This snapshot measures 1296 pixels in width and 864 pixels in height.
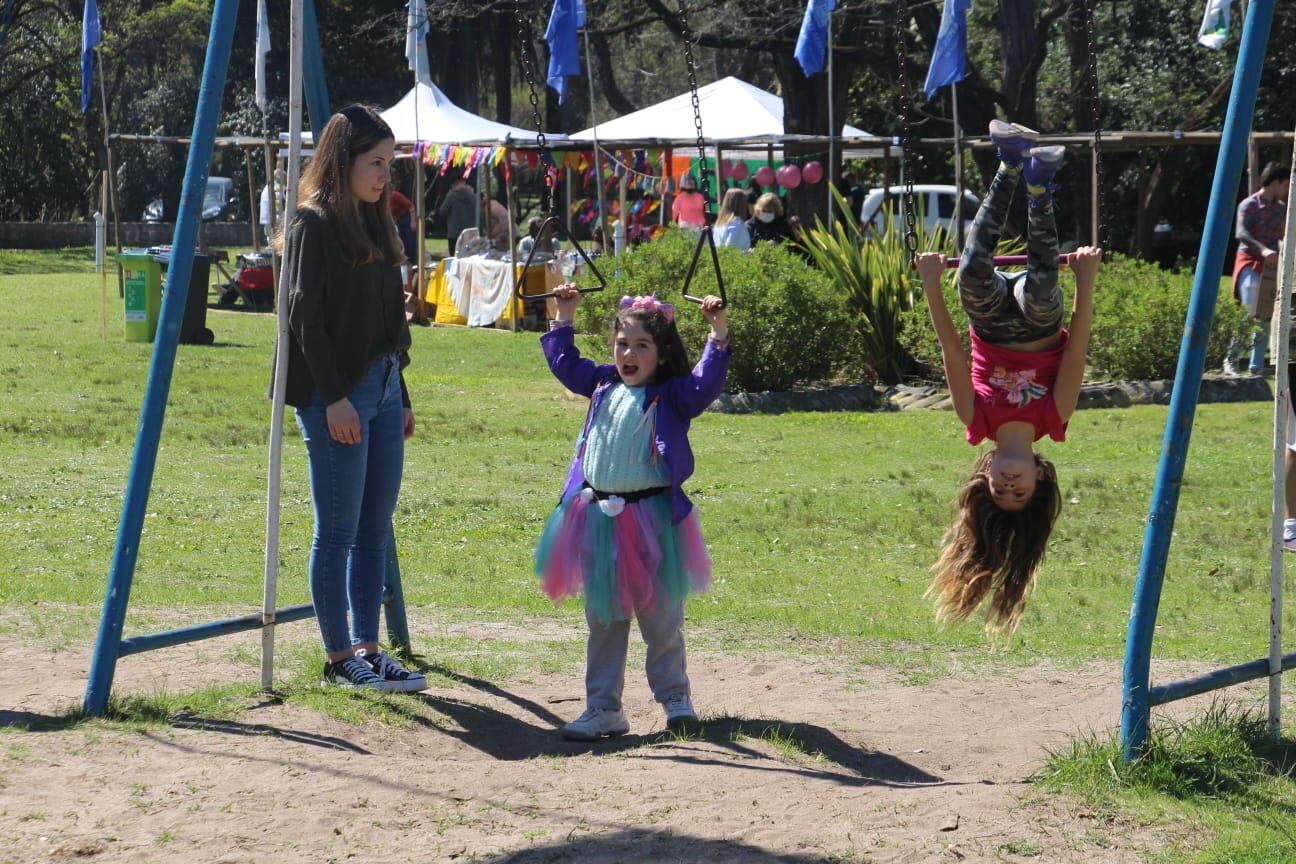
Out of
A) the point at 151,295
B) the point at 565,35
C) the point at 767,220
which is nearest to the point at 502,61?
the point at 151,295

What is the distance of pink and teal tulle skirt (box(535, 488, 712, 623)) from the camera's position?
512 centimetres

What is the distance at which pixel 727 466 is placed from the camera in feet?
36.2

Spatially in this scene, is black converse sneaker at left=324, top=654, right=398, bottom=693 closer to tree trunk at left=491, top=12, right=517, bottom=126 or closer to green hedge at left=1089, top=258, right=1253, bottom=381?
green hedge at left=1089, top=258, right=1253, bottom=381

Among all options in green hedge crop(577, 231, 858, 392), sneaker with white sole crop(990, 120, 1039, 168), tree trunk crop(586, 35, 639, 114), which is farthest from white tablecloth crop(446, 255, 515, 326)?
tree trunk crop(586, 35, 639, 114)

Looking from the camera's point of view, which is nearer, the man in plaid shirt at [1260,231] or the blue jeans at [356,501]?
the blue jeans at [356,501]

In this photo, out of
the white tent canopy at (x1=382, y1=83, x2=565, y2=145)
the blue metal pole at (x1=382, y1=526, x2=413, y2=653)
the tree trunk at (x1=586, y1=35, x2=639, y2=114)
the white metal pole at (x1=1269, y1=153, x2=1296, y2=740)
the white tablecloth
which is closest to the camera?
the white metal pole at (x1=1269, y1=153, x2=1296, y2=740)

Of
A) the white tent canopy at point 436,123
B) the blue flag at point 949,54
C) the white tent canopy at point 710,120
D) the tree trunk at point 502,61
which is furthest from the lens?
the tree trunk at point 502,61

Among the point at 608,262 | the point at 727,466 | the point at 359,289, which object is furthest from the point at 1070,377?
the point at 608,262

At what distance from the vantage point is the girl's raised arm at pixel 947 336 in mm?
4996

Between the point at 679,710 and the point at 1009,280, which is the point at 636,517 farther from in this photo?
the point at 1009,280

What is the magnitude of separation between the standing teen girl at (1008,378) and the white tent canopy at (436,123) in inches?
675

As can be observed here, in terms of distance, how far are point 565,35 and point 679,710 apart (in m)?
12.1

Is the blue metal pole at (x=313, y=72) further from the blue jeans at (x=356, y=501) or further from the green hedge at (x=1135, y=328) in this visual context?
the green hedge at (x=1135, y=328)

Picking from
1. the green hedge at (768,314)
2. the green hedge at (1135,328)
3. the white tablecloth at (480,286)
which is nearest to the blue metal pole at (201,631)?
the green hedge at (768,314)
